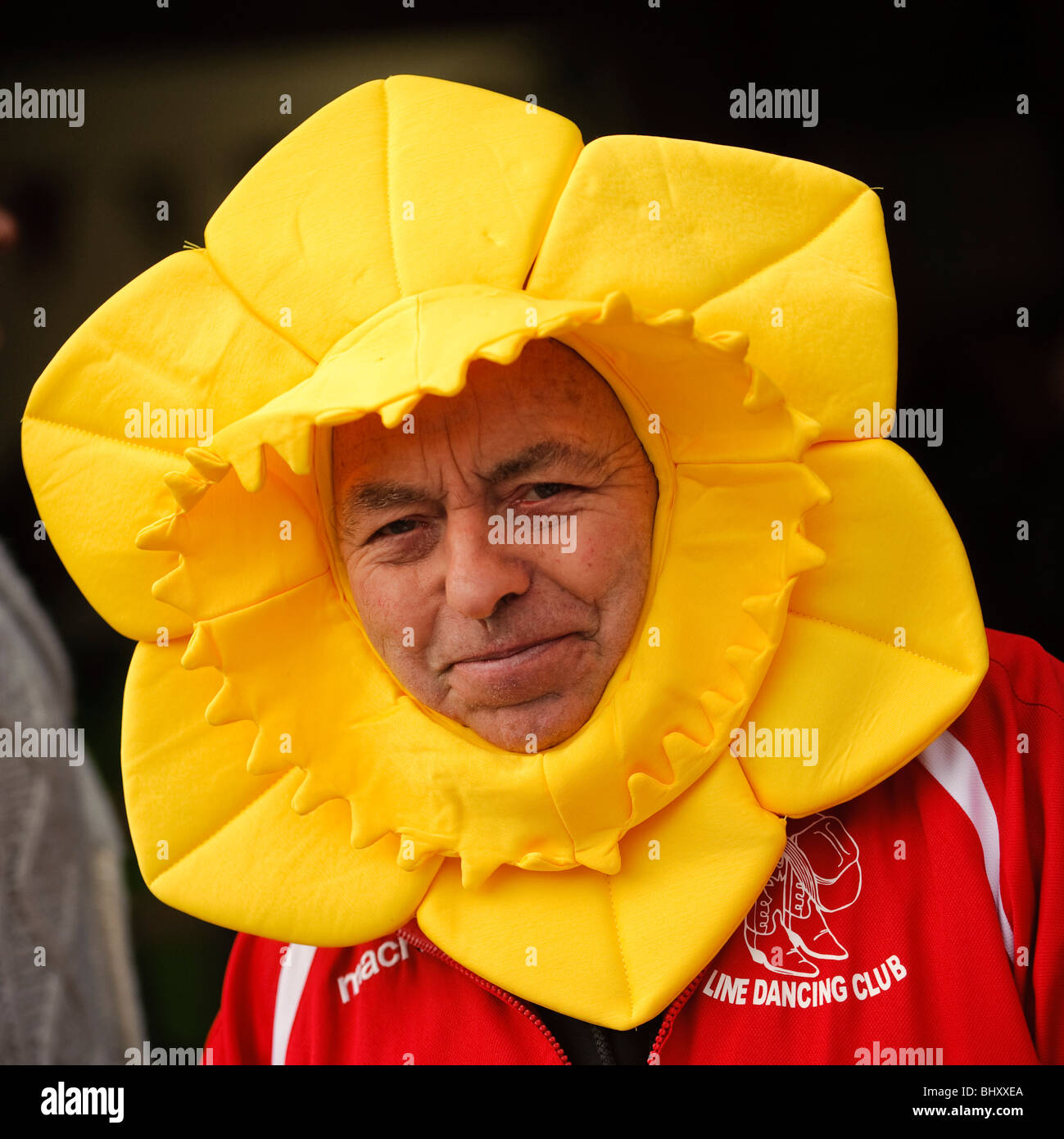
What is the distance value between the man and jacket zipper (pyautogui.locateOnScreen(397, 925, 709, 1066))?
1 centimetres

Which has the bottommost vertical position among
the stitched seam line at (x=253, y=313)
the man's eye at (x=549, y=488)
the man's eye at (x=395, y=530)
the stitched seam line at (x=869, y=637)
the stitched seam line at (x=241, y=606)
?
the stitched seam line at (x=869, y=637)

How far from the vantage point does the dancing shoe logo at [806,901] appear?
1165 millimetres

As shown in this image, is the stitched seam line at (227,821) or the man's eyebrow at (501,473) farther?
Answer: the stitched seam line at (227,821)

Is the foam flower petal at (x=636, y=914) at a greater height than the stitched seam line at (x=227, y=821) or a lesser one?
lesser

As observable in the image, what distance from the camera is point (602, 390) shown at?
1154 millimetres

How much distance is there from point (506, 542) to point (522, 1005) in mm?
551

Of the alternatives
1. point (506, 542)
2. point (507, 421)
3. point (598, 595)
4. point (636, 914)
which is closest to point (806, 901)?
point (636, 914)

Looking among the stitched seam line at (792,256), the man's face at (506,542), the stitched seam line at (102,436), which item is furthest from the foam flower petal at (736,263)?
the stitched seam line at (102,436)

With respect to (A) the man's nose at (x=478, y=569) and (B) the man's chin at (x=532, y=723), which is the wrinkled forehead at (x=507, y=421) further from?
(B) the man's chin at (x=532, y=723)

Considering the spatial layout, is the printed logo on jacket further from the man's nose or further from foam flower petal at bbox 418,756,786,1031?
the man's nose

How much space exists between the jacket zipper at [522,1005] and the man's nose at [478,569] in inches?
17.5

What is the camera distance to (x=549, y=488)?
1.13 metres

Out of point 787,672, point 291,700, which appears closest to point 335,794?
point 291,700

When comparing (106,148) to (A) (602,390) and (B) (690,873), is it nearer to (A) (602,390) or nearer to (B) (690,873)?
(A) (602,390)
